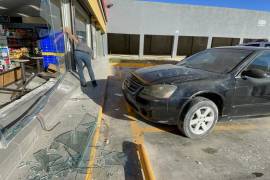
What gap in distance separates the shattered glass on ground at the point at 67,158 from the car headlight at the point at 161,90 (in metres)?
1.07

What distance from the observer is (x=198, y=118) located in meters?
3.21

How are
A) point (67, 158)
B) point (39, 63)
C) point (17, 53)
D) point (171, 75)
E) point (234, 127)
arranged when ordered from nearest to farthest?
point (67, 158)
point (171, 75)
point (234, 127)
point (39, 63)
point (17, 53)

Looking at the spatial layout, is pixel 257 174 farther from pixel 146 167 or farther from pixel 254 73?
pixel 254 73

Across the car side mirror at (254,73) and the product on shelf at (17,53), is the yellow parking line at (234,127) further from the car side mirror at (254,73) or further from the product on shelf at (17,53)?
the product on shelf at (17,53)

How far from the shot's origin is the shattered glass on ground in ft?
7.24

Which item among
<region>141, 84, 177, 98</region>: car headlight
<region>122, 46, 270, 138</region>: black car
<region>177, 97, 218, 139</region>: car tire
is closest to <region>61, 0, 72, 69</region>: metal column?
<region>122, 46, 270, 138</region>: black car

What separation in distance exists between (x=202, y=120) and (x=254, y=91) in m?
1.12

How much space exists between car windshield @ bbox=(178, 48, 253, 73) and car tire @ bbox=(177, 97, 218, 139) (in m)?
0.77

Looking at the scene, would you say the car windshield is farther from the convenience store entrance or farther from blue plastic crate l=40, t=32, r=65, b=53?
the convenience store entrance

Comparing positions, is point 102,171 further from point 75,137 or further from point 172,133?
point 172,133

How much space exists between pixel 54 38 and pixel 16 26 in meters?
5.79

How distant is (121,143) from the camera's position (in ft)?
9.98

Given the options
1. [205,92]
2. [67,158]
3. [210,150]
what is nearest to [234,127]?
[210,150]

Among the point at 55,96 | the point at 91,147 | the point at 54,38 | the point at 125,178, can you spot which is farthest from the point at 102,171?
the point at 54,38
